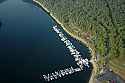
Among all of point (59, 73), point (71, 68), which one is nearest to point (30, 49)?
point (59, 73)

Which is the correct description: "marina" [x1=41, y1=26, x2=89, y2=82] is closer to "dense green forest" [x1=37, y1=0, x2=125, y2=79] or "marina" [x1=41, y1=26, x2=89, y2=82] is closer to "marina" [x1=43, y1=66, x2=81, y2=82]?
"marina" [x1=43, y1=66, x2=81, y2=82]

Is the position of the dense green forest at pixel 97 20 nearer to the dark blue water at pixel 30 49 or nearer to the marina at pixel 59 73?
the dark blue water at pixel 30 49

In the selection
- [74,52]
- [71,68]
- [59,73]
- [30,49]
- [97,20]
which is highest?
[97,20]

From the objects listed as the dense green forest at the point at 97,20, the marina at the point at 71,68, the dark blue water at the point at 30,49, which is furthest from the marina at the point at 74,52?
the dense green forest at the point at 97,20

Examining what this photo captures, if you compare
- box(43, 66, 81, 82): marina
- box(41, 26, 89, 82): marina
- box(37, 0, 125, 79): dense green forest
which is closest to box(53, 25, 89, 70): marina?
box(41, 26, 89, 82): marina

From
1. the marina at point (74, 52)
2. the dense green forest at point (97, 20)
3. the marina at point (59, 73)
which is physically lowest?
the marina at point (59, 73)

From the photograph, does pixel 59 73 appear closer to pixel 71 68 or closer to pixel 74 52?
pixel 71 68
